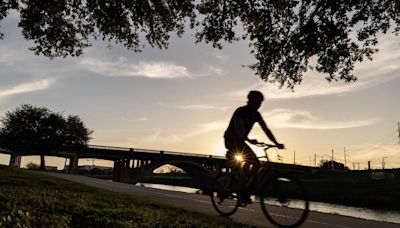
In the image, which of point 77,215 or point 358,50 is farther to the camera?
point 358,50

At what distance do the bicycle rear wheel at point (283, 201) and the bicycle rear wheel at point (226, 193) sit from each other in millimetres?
975

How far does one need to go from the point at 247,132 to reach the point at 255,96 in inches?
26.4

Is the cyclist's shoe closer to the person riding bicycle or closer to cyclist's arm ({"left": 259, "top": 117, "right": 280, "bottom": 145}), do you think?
the person riding bicycle

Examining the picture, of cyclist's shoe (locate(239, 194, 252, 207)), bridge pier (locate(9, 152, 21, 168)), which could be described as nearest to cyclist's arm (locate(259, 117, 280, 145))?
cyclist's shoe (locate(239, 194, 252, 207))

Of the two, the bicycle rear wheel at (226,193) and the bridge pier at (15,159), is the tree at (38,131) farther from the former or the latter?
the bicycle rear wheel at (226,193)

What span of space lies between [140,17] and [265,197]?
32.6 feet

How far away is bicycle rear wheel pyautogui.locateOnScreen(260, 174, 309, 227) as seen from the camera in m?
6.41

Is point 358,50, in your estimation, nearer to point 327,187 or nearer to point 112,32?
point 112,32

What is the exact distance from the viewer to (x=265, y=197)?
22.2ft

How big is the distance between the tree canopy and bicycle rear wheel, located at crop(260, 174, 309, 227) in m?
64.7

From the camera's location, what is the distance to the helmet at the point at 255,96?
7.39m

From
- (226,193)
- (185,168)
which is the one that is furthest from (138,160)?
(226,193)

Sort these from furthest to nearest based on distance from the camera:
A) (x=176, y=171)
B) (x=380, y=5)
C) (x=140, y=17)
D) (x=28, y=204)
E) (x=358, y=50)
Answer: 1. (x=176, y=171)
2. (x=140, y=17)
3. (x=358, y=50)
4. (x=380, y=5)
5. (x=28, y=204)

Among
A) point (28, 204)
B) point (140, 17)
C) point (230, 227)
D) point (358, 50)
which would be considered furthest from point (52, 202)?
point (358, 50)
